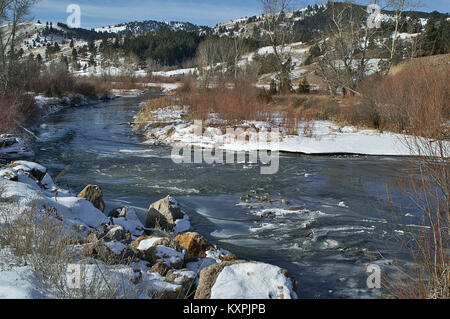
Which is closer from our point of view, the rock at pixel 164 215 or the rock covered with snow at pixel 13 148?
the rock at pixel 164 215

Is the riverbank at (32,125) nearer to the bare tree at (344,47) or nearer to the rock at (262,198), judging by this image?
the rock at (262,198)

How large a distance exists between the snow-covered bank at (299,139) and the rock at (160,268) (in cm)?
1060

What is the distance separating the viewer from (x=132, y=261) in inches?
175

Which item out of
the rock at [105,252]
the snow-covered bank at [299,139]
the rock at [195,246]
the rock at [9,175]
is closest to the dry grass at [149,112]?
the snow-covered bank at [299,139]

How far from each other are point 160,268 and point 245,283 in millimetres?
1346

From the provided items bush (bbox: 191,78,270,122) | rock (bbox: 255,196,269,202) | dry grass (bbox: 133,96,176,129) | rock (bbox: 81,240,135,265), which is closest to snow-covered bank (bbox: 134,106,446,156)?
bush (bbox: 191,78,270,122)

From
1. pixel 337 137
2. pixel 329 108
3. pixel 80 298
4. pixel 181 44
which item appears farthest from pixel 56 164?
pixel 181 44

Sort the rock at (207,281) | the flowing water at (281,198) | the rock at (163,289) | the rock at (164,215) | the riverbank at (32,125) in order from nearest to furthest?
the rock at (207,281), the rock at (163,289), the flowing water at (281,198), the rock at (164,215), the riverbank at (32,125)

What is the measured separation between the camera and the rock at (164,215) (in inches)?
277

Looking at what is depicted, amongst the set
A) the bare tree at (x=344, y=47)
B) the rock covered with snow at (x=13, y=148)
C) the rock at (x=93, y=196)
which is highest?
the bare tree at (x=344, y=47)

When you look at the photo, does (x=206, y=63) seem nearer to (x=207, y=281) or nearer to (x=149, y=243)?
(x=149, y=243)

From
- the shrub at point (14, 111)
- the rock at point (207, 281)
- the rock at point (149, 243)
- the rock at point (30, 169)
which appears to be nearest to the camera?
the rock at point (207, 281)
